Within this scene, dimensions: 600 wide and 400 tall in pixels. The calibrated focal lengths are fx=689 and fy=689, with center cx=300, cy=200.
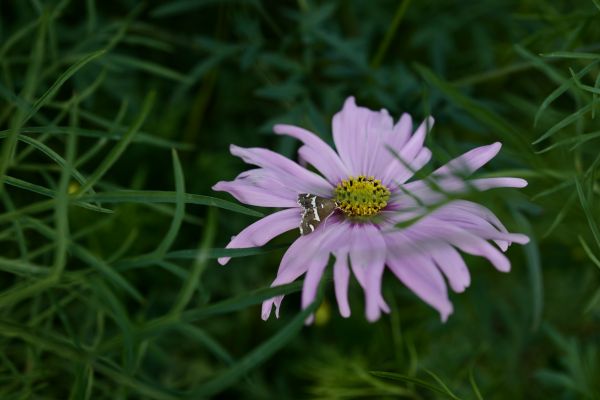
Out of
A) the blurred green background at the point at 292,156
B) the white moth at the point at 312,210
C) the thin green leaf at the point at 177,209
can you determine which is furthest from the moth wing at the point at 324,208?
the blurred green background at the point at 292,156

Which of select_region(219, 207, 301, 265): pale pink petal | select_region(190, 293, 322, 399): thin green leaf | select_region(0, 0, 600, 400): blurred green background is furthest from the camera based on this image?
select_region(0, 0, 600, 400): blurred green background

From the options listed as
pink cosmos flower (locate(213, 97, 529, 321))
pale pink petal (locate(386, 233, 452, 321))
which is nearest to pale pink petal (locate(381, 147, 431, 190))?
pink cosmos flower (locate(213, 97, 529, 321))

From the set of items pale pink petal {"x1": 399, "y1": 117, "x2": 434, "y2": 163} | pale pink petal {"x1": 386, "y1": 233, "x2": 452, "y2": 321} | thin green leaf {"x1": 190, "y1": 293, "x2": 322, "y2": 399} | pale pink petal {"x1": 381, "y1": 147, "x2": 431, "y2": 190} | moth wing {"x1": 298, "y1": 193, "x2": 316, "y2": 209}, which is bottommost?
thin green leaf {"x1": 190, "y1": 293, "x2": 322, "y2": 399}

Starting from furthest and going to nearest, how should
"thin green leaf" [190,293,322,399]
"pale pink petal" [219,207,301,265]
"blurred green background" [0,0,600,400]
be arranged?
"blurred green background" [0,0,600,400] < "pale pink petal" [219,207,301,265] < "thin green leaf" [190,293,322,399]

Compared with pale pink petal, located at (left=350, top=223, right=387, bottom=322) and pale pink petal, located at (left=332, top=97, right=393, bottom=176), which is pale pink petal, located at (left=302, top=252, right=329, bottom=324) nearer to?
pale pink petal, located at (left=350, top=223, right=387, bottom=322)

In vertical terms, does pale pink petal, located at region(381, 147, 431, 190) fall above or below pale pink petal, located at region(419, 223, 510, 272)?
above

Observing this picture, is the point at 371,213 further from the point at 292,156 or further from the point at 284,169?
the point at 292,156

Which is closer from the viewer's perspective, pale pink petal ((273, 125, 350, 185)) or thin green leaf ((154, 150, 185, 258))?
thin green leaf ((154, 150, 185, 258))
